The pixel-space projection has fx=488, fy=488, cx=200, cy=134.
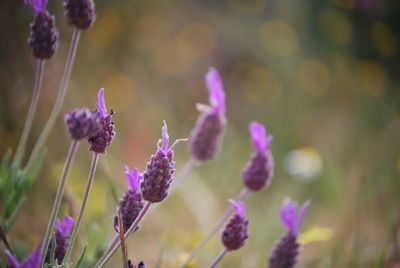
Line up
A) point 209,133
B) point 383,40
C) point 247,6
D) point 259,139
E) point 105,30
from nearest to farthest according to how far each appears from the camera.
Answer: point 259,139
point 209,133
point 105,30
point 383,40
point 247,6

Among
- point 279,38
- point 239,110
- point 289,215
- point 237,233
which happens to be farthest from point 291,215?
point 279,38

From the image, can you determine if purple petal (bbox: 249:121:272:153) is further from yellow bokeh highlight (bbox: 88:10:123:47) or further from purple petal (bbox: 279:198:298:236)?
yellow bokeh highlight (bbox: 88:10:123:47)

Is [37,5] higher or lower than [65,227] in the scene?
higher

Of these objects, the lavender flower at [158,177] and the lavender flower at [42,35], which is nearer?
the lavender flower at [158,177]

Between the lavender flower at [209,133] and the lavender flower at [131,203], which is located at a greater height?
the lavender flower at [209,133]

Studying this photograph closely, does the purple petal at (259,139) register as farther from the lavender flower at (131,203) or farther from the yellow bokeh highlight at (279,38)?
the yellow bokeh highlight at (279,38)

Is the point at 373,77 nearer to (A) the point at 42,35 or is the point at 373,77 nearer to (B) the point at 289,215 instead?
(B) the point at 289,215

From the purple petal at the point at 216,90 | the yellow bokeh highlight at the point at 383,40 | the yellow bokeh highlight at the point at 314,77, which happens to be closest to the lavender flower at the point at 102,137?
the purple petal at the point at 216,90

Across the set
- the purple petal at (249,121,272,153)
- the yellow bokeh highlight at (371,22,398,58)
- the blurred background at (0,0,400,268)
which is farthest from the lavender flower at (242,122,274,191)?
the yellow bokeh highlight at (371,22,398,58)
